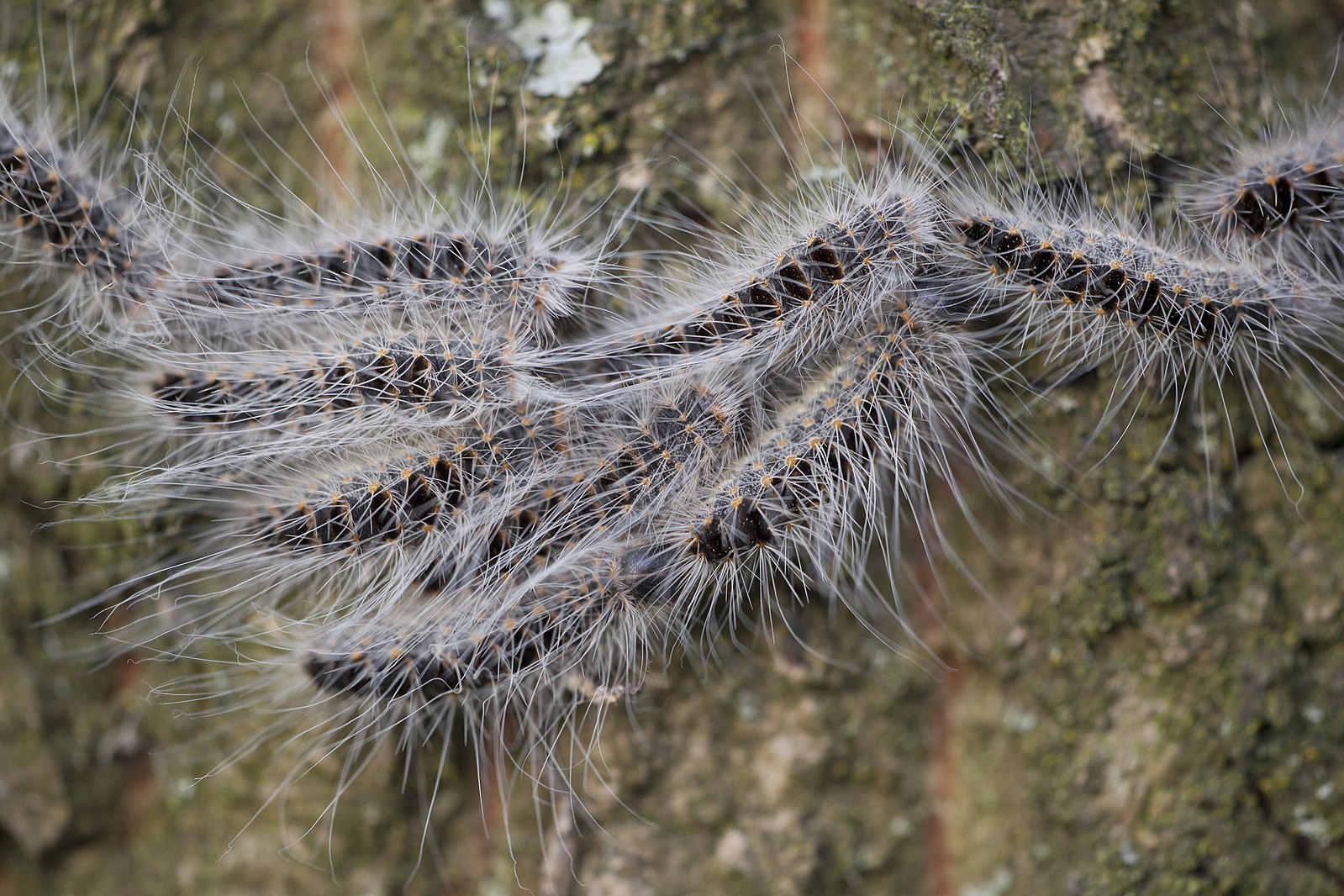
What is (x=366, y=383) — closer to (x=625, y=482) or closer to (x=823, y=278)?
(x=625, y=482)

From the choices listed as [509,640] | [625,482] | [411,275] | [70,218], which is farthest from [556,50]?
[509,640]

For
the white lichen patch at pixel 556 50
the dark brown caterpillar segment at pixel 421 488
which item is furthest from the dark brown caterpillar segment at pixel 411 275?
the white lichen patch at pixel 556 50

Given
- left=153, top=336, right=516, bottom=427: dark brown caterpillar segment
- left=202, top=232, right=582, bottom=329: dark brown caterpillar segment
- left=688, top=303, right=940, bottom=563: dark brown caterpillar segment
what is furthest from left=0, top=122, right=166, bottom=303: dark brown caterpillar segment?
left=688, top=303, right=940, bottom=563: dark brown caterpillar segment

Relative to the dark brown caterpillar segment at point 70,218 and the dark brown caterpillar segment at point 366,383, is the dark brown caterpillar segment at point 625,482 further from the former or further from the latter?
the dark brown caterpillar segment at point 70,218

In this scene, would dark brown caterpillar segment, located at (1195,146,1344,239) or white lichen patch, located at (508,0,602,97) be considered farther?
white lichen patch, located at (508,0,602,97)

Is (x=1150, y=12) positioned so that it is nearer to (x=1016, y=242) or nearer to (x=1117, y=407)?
(x=1016, y=242)

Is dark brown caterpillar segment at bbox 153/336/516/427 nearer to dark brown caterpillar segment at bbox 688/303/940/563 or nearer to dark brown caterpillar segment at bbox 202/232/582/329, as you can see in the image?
dark brown caterpillar segment at bbox 202/232/582/329
